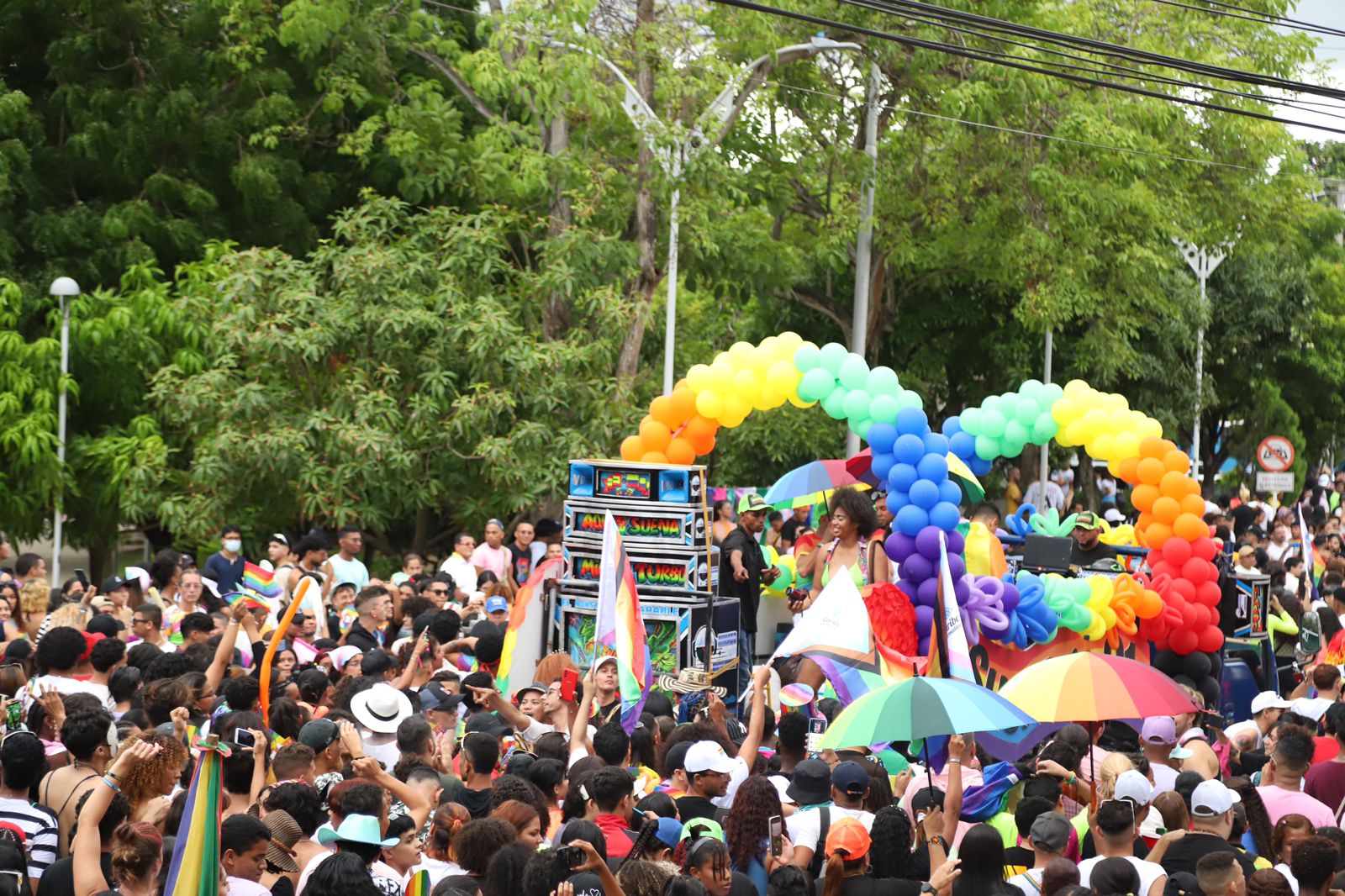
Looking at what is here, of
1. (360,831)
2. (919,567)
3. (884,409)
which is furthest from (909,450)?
(360,831)

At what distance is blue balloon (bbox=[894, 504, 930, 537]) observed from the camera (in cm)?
1338

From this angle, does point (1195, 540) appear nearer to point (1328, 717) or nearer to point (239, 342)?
point (1328, 717)

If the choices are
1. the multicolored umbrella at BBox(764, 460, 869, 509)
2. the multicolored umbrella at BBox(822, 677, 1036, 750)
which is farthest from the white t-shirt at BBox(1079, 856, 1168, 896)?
the multicolored umbrella at BBox(764, 460, 869, 509)

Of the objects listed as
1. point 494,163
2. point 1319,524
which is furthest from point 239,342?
point 1319,524

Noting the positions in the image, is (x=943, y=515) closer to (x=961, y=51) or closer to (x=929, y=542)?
(x=929, y=542)

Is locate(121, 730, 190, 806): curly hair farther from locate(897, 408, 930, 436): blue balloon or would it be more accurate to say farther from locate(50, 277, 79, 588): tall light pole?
locate(50, 277, 79, 588): tall light pole

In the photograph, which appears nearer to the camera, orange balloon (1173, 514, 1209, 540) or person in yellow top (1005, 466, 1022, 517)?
orange balloon (1173, 514, 1209, 540)

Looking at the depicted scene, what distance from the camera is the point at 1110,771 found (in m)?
8.10

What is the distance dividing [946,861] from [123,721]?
13.4 ft

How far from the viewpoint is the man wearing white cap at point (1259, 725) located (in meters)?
9.78

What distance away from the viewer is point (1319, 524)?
28328 mm

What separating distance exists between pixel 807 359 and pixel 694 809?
7778mm

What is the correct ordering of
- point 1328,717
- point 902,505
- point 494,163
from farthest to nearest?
point 494,163, point 902,505, point 1328,717

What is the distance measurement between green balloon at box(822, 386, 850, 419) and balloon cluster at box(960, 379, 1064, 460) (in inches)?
69.2
